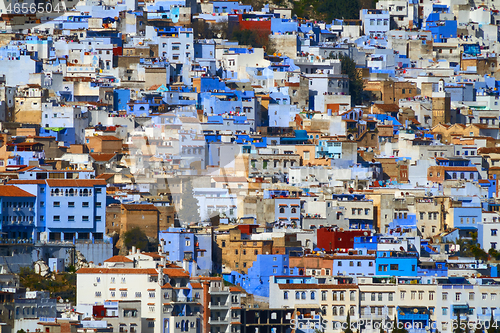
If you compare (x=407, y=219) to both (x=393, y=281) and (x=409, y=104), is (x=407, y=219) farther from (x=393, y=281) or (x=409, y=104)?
(x=409, y=104)

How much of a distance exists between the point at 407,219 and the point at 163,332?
53.1 feet

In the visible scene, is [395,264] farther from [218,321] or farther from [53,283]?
[53,283]

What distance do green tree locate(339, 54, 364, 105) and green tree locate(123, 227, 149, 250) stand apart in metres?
24.7

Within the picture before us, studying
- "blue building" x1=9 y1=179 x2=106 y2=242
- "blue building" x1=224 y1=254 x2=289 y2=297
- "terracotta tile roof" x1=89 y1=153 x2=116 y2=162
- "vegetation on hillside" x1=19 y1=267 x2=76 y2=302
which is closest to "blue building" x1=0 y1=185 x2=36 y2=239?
"blue building" x1=9 y1=179 x2=106 y2=242

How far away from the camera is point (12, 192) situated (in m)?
50.8

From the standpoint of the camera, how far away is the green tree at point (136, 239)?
50906 millimetres

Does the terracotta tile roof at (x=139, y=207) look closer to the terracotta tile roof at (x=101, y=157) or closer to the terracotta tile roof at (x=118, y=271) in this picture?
the terracotta tile roof at (x=118, y=271)

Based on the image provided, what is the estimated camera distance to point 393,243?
51125mm

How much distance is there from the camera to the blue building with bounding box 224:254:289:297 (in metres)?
A: 48.7

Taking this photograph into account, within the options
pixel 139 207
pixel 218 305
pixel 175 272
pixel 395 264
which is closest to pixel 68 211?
pixel 139 207

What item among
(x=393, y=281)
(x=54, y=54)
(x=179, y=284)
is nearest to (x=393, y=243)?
(x=393, y=281)

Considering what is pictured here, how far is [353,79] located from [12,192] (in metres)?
27.9

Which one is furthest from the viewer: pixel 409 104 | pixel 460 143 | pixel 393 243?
pixel 409 104

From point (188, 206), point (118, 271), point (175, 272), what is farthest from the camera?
point (188, 206)
